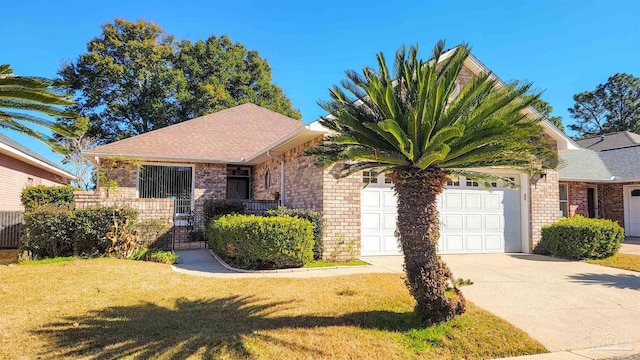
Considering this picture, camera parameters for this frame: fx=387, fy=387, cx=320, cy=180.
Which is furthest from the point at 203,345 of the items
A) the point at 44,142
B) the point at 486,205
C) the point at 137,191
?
the point at 137,191

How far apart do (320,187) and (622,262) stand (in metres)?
8.47

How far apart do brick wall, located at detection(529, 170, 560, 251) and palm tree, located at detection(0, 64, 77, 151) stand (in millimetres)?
12486

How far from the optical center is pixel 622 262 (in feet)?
34.5

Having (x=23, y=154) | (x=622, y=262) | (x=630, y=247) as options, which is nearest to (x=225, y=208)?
(x=23, y=154)

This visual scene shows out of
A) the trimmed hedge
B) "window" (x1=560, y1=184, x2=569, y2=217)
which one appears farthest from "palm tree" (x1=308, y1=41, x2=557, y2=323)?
"window" (x1=560, y1=184, x2=569, y2=217)

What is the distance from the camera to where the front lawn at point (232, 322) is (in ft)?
14.9

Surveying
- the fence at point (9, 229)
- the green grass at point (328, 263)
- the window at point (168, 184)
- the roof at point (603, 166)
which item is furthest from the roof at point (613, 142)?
the fence at point (9, 229)

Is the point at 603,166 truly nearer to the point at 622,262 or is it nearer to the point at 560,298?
the point at 622,262

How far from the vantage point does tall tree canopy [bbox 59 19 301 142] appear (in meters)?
28.0

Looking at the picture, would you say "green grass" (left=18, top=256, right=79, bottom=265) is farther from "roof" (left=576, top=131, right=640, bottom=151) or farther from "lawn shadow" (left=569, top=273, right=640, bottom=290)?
"roof" (left=576, top=131, right=640, bottom=151)

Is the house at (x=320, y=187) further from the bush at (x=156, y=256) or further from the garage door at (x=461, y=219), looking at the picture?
the bush at (x=156, y=256)

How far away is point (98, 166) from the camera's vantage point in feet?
48.2

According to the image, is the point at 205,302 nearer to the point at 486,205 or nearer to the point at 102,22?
the point at 486,205

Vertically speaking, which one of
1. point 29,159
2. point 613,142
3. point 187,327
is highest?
point 613,142
